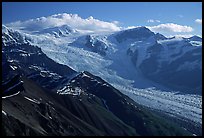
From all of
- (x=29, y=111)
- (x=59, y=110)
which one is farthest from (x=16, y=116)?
(x=59, y=110)

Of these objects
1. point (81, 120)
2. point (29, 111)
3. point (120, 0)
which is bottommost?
point (81, 120)

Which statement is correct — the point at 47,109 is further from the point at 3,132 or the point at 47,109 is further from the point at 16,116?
the point at 3,132

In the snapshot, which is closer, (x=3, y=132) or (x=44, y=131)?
(x=3, y=132)

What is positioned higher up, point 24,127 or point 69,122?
point 24,127

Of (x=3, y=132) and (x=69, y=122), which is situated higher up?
(x=3, y=132)

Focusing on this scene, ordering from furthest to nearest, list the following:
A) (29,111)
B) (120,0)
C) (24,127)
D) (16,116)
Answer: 1. (29,111)
2. (16,116)
3. (24,127)
4. (120,0)

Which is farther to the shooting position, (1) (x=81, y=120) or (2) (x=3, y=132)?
(1) (x=81, y=120)

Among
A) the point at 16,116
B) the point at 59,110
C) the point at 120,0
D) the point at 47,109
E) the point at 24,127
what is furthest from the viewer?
the point at 59,110

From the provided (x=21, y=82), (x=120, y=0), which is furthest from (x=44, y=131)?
(x=120, y=0)

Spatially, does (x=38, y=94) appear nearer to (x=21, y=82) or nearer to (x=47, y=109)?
(x=21, y=82)
